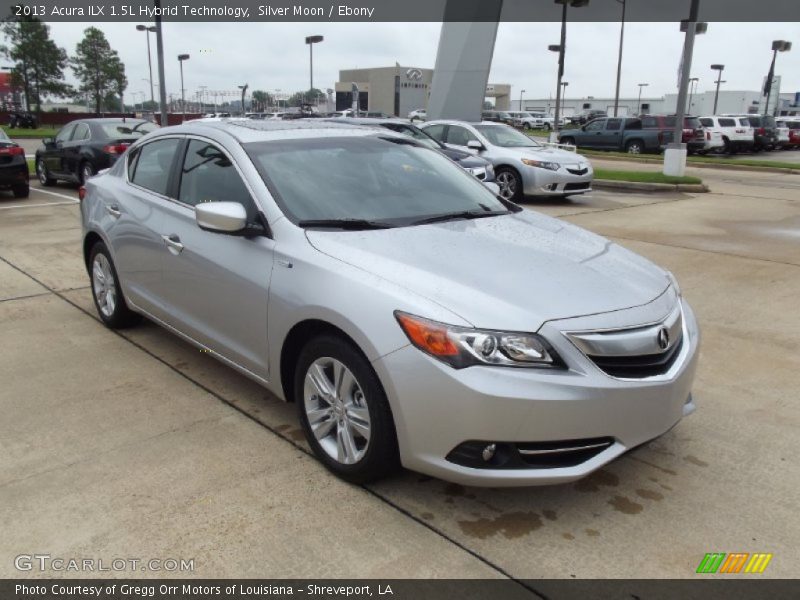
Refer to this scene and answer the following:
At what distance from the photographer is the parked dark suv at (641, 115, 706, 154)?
28.1m

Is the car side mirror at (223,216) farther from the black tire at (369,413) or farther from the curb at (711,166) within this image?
the curb at (711,166)

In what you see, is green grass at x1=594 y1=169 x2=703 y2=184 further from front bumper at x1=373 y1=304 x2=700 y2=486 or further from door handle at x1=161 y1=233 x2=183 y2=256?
front bumper at x1=373 y1=304 x2=700 y2=486

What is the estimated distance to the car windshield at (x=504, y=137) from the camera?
13422 mm

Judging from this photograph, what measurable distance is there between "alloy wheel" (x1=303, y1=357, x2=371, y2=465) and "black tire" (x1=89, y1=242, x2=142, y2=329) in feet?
7.95

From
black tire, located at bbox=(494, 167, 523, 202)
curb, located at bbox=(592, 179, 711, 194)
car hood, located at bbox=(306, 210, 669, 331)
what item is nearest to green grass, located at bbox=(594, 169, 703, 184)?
curb, located at bbox=(592, 179, 711, 194)

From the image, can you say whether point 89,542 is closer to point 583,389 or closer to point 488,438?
point 488,438

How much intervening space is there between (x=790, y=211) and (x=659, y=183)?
3.30 meters

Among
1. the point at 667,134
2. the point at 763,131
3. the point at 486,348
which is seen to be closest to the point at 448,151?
the point at 486,348

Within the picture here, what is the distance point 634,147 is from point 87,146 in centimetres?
2255

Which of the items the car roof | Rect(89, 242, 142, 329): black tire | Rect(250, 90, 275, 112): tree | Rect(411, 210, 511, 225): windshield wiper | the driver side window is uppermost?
Rect(250, 90, 275, 112): tree

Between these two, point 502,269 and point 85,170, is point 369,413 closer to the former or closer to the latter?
point 502,269

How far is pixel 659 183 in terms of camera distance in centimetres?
1514

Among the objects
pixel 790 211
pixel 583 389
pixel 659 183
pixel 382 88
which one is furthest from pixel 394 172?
pixel 382 88
